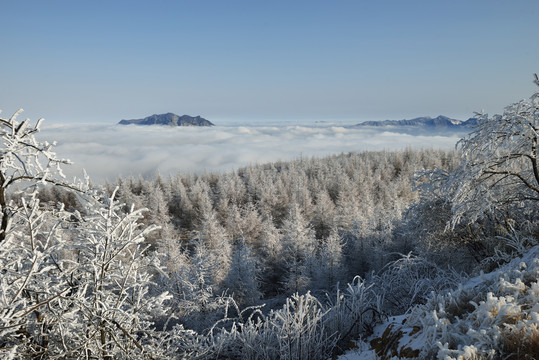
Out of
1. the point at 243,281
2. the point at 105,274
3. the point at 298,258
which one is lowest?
the point at 298,258

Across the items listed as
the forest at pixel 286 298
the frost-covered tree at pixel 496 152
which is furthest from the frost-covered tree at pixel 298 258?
the frost-covered tree at pixel 496 152

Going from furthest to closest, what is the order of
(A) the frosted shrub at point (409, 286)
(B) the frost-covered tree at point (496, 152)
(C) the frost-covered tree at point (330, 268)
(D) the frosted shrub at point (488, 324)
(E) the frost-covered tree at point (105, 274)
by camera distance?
(C) the frost-covered tree at point (330, 268), (B) the frost-covered tree at point (496, 152), (A) the frosted shrub at point (409, 286), (E) the frost-covered tree at point (105, 274), (D) the frosted shrub at point (488, 324)

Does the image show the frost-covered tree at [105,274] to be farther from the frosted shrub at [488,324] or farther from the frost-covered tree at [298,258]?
the frost-covered tree at [298,258]

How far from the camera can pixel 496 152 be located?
6.86 metres

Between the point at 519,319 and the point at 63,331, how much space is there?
A: 445 cm

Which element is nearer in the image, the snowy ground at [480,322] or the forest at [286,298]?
the snowy ground at [480,322]

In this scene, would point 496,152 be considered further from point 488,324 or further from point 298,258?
point 298,258

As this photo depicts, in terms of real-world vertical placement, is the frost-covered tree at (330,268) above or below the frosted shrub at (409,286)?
below

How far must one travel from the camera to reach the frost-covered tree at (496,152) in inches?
251

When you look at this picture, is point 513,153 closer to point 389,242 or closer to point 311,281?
point 311,281

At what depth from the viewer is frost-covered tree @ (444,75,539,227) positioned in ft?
20.9

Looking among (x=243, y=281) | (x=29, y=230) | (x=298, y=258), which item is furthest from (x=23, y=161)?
(x=298, y=258)

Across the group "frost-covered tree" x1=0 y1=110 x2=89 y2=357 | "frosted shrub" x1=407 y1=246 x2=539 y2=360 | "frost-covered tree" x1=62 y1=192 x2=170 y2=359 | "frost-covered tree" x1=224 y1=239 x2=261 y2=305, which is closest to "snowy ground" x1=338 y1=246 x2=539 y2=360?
"frosted shrub" x1=407 y1=246 x2=539 y2=360

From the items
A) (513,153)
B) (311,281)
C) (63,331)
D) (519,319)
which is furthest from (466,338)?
(311,281)
